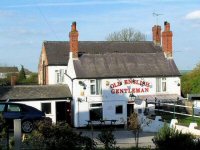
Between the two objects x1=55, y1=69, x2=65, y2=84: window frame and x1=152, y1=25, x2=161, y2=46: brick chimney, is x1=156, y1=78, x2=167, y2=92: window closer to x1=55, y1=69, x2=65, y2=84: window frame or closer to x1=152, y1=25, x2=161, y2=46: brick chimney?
x1=152, y1=25, x2=161, y2=46: brick chimney

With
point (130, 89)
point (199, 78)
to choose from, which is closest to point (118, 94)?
point (130, 89)

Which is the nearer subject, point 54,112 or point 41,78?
point 54,112

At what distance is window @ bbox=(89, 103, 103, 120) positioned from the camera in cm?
4425

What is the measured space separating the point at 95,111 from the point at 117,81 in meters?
3.48

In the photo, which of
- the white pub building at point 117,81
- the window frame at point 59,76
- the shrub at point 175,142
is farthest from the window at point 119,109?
the shrub at point 175,142

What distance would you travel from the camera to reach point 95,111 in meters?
44.5

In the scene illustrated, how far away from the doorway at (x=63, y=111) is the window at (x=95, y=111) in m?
2.18

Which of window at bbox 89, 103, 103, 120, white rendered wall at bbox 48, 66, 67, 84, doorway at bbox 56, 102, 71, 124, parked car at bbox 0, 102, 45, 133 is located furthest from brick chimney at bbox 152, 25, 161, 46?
parked car at bbox 0, 102, 45, 133

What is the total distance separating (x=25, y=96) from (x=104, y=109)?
731 centimetres

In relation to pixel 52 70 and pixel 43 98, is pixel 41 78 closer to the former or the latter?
pixel 52 70

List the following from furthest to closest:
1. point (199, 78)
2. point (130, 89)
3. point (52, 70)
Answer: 1. point (199, 78)
2. point (52, 70)
3. point (130, 89)

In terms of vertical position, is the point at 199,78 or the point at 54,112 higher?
the point at 199,78

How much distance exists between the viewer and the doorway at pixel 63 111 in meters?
45.0

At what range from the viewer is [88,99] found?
145 feet
